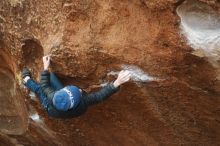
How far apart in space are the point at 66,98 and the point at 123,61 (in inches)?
18.9

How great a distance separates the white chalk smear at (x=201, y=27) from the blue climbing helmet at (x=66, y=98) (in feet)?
2.80

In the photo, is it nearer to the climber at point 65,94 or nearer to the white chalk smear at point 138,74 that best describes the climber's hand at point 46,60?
the climber at point 65,94

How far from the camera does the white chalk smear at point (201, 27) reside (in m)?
2.87

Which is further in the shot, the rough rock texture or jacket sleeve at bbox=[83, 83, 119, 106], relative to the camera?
jacket sleeve at bbox=[83, 83, 119, 106]

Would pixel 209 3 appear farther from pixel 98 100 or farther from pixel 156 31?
pixel 98 100

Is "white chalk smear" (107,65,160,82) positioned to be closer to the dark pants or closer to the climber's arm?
the climber's arm

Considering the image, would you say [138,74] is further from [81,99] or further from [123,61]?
[81,99]

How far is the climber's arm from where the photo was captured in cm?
329

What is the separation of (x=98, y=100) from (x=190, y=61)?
0.73 metres

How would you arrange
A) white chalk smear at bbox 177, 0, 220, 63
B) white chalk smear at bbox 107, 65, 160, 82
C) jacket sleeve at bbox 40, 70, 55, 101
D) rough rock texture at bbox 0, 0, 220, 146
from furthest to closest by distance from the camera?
jacket sleeve at bbox 40, 70, 55, 101, white chalk smear at bbox 107, 65, 160, 82, rough rock texture at bbox 0, 0, 220, 146, white chalk smear at bbox 177, 0, 220, 63

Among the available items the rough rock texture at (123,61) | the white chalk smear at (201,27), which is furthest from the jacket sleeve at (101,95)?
the white chalk smear at (201,27)

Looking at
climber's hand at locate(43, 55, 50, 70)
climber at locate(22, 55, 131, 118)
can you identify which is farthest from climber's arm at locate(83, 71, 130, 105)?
climber's hand at locate(43, 55, 50, 70)

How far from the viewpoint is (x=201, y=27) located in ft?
9.62

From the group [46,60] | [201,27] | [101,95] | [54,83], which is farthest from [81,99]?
[201,27]
